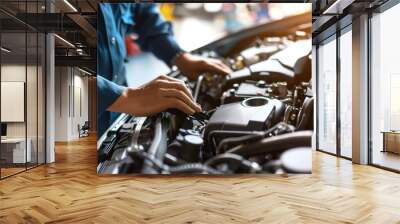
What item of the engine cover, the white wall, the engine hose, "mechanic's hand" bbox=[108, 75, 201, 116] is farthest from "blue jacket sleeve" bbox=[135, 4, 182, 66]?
the white wall

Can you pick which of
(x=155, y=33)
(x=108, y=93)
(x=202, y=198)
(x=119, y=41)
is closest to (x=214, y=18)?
(x=155, y=33)

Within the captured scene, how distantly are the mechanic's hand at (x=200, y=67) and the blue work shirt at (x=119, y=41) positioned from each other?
27 cm

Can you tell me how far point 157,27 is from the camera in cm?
632

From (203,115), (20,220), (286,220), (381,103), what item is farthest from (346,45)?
(20,220)

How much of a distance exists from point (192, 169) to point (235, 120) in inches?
40.7

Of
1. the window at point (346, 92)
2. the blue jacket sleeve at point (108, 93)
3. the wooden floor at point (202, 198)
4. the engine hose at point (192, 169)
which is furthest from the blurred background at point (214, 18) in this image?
the window at point (346, 92)

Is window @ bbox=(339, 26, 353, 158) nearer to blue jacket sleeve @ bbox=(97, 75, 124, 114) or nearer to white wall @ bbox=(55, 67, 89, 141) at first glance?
blue jacket sleeve @ bbox=(97, 75, 124, 114)

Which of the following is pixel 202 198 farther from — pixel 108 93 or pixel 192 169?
pixel 108 93

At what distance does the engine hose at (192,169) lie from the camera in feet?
20.3

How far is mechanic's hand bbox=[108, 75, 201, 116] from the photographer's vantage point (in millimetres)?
6211

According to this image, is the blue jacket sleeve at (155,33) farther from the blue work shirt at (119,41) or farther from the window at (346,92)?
the window at (346,92)

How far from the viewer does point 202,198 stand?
4848 millimetres

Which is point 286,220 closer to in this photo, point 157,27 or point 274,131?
point 274,131

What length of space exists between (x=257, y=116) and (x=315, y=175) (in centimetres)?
149
